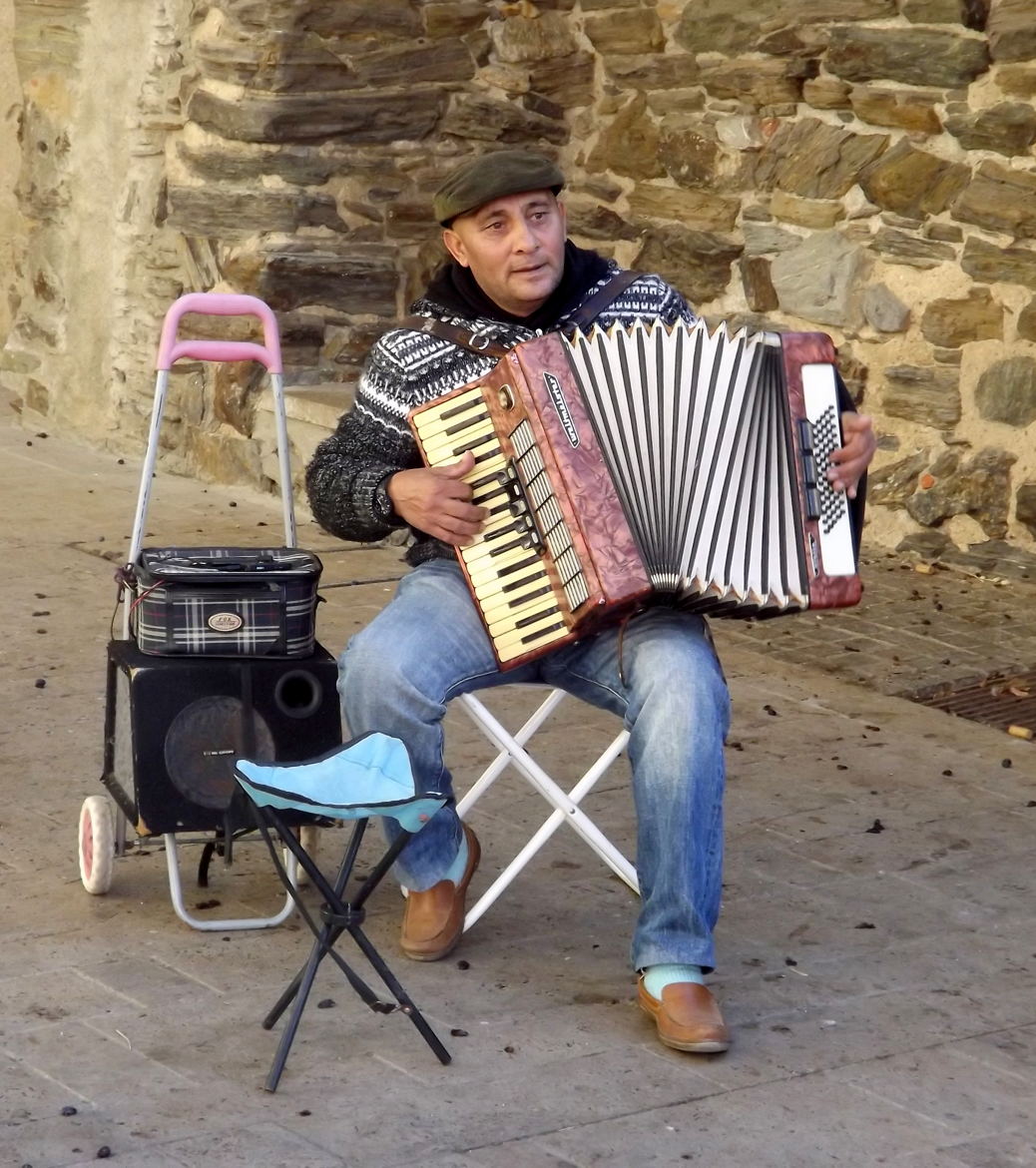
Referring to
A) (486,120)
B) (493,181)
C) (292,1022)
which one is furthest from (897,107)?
(292,1022)

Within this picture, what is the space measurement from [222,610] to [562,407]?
2.35ft

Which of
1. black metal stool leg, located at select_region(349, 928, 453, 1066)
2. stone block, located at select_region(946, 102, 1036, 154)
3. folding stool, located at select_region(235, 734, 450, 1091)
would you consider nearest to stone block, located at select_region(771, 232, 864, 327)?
stone block, located at select_region(946, 102, 1036, 154)

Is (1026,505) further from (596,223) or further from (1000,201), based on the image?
(596,223)

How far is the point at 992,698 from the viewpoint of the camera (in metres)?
5.28

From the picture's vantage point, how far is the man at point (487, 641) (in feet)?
11.1

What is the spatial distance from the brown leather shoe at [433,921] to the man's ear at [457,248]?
3.71 feet

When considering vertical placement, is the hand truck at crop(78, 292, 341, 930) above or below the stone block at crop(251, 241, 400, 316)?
below

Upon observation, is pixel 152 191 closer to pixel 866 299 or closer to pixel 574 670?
pixel 866 299

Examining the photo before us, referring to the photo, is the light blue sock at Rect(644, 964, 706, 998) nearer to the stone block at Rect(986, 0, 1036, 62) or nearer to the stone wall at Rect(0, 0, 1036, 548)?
the stone wall at Rect(0, 0, 1036, 548)

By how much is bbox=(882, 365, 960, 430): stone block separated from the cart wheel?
3.45 metres

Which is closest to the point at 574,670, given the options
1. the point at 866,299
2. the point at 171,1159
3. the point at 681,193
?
the point at 171,1159

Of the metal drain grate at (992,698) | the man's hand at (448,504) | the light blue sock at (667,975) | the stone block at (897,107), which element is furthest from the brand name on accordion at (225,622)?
the stone block at (897,107)

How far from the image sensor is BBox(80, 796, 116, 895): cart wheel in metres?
3.82

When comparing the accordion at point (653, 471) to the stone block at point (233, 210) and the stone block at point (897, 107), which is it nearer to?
the stone block at point (897, 107)
